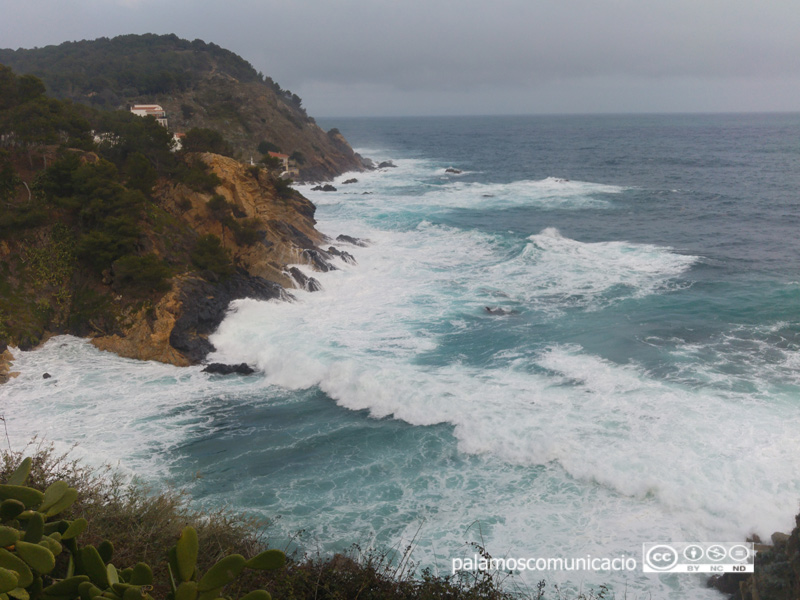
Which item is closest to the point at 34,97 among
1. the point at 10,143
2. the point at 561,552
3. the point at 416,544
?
the point at 10,143

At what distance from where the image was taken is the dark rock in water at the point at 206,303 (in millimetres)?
21891

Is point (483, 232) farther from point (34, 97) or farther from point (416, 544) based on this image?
point (416, 544)

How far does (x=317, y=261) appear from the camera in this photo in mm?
30703

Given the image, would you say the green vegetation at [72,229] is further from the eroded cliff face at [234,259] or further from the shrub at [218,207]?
the shrub at [218,207]

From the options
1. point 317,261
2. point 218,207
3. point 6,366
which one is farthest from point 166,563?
point 317,261

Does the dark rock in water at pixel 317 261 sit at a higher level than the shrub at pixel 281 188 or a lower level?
lower

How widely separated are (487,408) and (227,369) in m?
9.85

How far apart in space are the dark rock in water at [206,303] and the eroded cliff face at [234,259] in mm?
37

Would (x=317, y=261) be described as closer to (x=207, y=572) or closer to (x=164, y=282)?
(x=164, y=282)

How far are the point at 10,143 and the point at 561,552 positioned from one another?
2929 cm

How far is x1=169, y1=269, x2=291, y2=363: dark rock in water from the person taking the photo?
71.8 ft

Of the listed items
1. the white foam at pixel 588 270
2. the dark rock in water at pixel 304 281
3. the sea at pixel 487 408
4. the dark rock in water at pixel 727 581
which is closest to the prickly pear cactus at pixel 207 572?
the sea at pixel 487 408

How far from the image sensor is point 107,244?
2294cm

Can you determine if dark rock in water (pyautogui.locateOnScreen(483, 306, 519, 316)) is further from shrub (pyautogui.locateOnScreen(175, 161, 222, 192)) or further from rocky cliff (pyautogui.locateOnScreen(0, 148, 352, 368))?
shrub (pyautogui.locateOnScreen(175, 161, 222, 192))
